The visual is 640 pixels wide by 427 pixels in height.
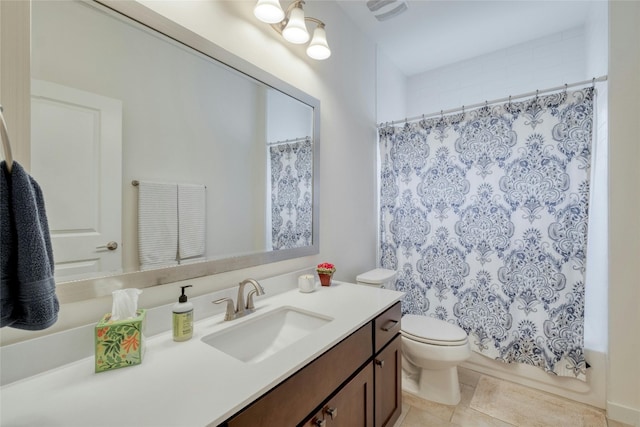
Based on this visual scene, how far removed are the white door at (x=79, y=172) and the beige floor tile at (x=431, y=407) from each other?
1838 mm

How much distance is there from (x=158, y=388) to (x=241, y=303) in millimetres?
508

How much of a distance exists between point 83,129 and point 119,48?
31 centimetres

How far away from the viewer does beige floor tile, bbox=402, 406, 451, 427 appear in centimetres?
158

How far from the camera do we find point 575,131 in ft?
5.42

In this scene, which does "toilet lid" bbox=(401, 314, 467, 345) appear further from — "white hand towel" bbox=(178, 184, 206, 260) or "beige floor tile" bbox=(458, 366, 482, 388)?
"white hand towel" bbox=(178, 184, 206, 260)

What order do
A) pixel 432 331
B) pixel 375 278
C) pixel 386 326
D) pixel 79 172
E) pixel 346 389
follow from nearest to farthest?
pixel 79 172 → pixel 346 389 → pixel 386 326 → pixel 432 331 → pixel 375 278

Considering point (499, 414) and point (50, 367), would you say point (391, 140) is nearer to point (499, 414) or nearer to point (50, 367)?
point (499, 414)

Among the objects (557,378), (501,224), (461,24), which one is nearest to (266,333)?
(501,224)

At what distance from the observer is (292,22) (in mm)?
1365

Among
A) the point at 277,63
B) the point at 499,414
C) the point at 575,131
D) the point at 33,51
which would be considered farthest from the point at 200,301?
the point at 575,131

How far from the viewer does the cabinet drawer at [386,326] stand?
4.10 ft

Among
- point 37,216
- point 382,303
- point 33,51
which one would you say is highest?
point 33,51

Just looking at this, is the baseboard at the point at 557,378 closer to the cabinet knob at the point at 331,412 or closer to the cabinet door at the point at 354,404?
the cabinet door at the point at 354,404
